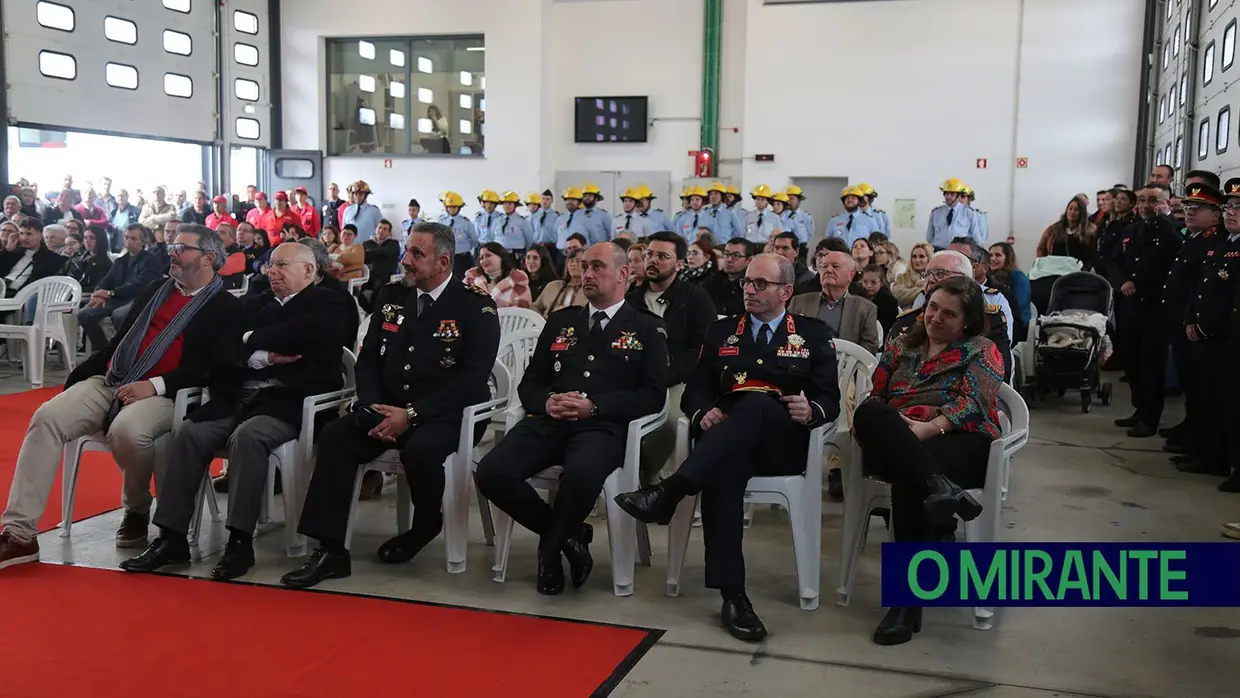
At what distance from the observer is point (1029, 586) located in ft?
11.2

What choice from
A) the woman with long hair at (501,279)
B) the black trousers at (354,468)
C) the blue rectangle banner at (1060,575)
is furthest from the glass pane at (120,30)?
the blue rectangle banner at (1060,575)

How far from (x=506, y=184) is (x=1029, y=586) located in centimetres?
1305

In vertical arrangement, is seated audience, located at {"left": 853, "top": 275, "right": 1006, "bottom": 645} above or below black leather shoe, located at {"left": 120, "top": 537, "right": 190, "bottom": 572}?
above

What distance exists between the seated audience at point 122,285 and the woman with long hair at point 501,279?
126 inches

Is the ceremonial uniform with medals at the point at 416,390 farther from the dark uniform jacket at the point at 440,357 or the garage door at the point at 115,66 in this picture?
the garage door at the point at 115,66

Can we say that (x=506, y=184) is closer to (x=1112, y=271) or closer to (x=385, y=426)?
(x=1112, y=271)

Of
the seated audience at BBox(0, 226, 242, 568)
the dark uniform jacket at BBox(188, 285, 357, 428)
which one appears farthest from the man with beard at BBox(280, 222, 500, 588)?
the seated audience at BBox(0, 226, 242, 568)

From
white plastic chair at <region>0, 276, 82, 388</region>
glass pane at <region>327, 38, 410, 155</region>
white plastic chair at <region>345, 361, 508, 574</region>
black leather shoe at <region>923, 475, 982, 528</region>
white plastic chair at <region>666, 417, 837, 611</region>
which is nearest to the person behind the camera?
black leather shoe at <region>923, 475, 982, 528</region>

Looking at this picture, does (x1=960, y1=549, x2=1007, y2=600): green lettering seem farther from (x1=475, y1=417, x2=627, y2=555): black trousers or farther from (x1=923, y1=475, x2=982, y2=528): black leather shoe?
(x1=475, y1=417, x2=627, y2=555): black trousers

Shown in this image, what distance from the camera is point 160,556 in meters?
3.74

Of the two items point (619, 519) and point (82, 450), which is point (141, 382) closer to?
point (82, 450)

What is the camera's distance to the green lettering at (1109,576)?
3264 millimetres

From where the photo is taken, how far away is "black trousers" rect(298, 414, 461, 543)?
3.67 metres

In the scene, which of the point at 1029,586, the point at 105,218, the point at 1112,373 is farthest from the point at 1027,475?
the point at 105,218
